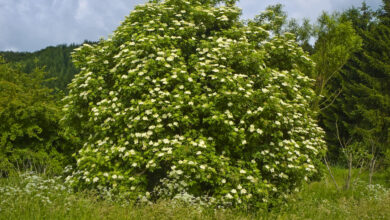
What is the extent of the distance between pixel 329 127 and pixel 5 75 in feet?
70.1

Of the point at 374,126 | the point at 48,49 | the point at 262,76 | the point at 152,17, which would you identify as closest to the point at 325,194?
the point at 262,76

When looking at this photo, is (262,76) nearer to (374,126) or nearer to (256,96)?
(256,96)

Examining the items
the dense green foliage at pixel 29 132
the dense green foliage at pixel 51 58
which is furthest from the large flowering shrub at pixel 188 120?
the dense green foliage at pixel 51 58

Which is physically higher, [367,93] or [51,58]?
[51,58]

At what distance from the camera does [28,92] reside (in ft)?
50.6

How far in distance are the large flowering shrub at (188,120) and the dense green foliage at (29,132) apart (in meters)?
5.55

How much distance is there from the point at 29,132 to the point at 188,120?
31.2 ft

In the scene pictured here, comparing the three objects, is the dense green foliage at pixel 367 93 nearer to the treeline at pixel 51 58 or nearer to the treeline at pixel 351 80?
the treeline at pixel 351 80

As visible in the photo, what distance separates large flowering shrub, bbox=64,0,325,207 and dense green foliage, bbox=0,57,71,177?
18.2ft

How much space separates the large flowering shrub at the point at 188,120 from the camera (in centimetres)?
670

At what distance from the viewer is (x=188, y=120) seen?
22.2 feet

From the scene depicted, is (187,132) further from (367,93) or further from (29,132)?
(367,93)

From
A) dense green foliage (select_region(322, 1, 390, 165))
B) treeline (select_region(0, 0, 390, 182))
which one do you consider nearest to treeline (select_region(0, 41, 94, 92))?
treeline (select_region(0, 0, 390, 182))

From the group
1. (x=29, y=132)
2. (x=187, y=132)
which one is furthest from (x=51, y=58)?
(x=187, y=132)
